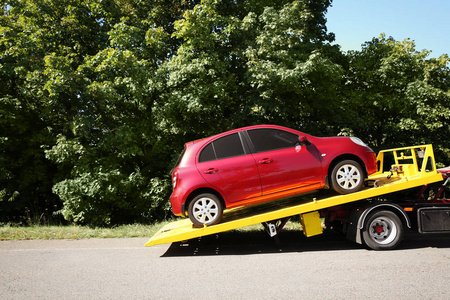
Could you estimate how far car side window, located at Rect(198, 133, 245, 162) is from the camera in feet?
21.2

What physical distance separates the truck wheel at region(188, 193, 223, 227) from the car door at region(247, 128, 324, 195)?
91cm

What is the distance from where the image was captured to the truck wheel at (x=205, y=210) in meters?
6.26

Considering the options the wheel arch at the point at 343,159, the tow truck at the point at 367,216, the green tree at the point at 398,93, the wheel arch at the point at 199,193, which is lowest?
the tow truck at the point at 367,216

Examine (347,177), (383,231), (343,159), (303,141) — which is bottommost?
(383,231)

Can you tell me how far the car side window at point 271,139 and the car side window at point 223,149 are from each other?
0.30m

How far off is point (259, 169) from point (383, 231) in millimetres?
2555

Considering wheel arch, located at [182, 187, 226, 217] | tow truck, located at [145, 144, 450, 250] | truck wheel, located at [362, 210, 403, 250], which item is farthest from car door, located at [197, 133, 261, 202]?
truck wheel, located at [362, 210, 403, 250]

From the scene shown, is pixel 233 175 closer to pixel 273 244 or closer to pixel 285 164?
pixel 285 164

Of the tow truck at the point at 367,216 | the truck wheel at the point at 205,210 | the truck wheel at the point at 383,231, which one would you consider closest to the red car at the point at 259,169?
the truck wheel at the point at 205,210

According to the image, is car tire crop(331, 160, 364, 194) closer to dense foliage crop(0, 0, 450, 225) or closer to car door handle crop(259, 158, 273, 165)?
car door handle crop(259, 158, 273, 165)

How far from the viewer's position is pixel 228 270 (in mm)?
5270

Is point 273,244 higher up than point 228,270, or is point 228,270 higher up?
point 228,270

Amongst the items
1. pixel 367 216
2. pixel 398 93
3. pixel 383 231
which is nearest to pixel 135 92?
pixel 367 216

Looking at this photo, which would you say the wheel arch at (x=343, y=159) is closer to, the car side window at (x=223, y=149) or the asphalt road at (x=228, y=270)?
the asphalt road at (x=228, y=270)
